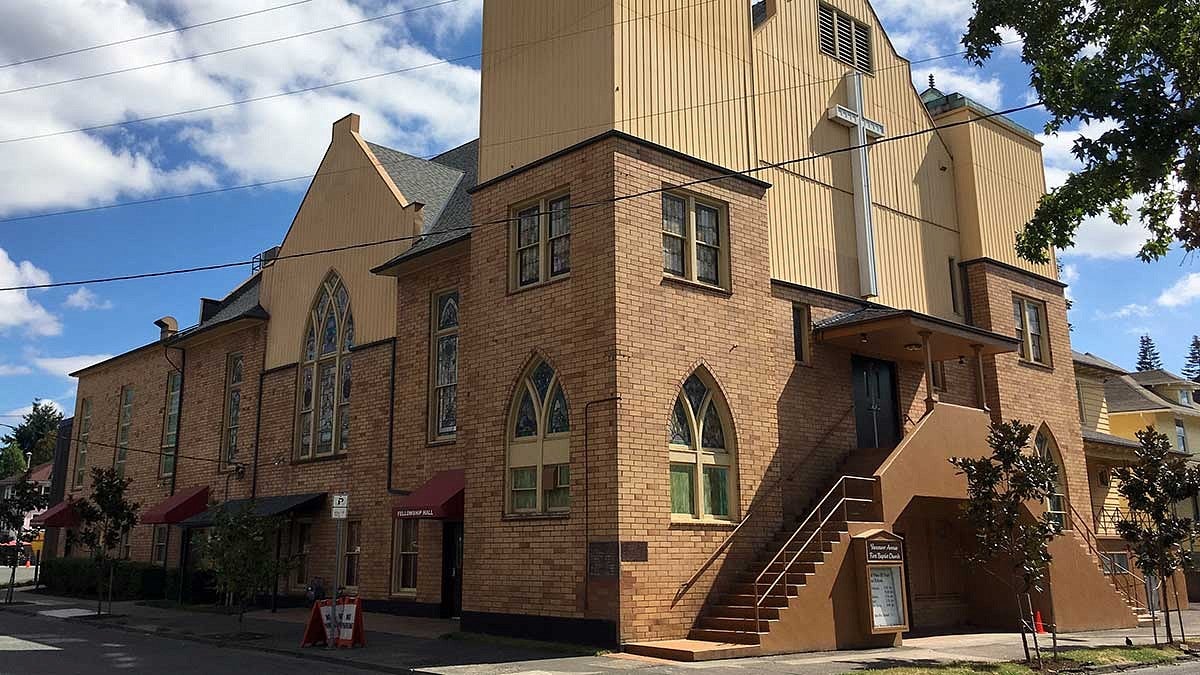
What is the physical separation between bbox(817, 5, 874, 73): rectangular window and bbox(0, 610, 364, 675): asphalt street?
56.4 feet

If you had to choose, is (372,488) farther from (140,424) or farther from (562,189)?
(140,424)

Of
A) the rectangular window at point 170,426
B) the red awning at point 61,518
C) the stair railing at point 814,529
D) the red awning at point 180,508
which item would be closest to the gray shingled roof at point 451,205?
the stair railing at point 814,529

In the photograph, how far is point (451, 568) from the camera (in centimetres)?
2150

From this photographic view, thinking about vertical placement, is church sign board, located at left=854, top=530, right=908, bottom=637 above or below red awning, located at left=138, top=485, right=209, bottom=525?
below

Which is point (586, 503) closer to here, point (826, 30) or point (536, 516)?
point (536, 516)

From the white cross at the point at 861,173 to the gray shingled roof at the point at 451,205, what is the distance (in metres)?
8.63

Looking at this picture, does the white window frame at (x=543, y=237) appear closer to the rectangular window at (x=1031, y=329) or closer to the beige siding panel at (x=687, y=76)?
the beige siding panel at (x=687, y=76)

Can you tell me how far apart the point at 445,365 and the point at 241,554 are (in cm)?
599

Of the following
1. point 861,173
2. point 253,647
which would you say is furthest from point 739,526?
point 861,173

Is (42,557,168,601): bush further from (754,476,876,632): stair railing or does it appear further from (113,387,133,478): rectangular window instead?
(754,476,876,632): stair railing

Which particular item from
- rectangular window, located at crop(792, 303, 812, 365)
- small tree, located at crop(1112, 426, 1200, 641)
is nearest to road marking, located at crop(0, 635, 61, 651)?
rectangular window, located at crop(792, 303, 812, 365)

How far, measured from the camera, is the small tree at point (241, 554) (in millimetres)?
19828

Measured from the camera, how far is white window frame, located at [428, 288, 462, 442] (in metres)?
22.3

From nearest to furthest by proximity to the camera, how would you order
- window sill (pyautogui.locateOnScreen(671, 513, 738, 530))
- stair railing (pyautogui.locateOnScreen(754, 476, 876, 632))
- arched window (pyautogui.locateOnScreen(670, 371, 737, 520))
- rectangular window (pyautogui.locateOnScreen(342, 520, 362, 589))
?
stair railing (pyautogui.locateOnScreen(754, 476, 876, 632))
window sill (pyautogui.locateOnScreen(671, 513, 738, 530))
arched window (pyautogui.locateOnScreen(670, 371, 737, 520))
rectangular window (pyautogui.locateOnScreen(342, 520, 362, 589))
